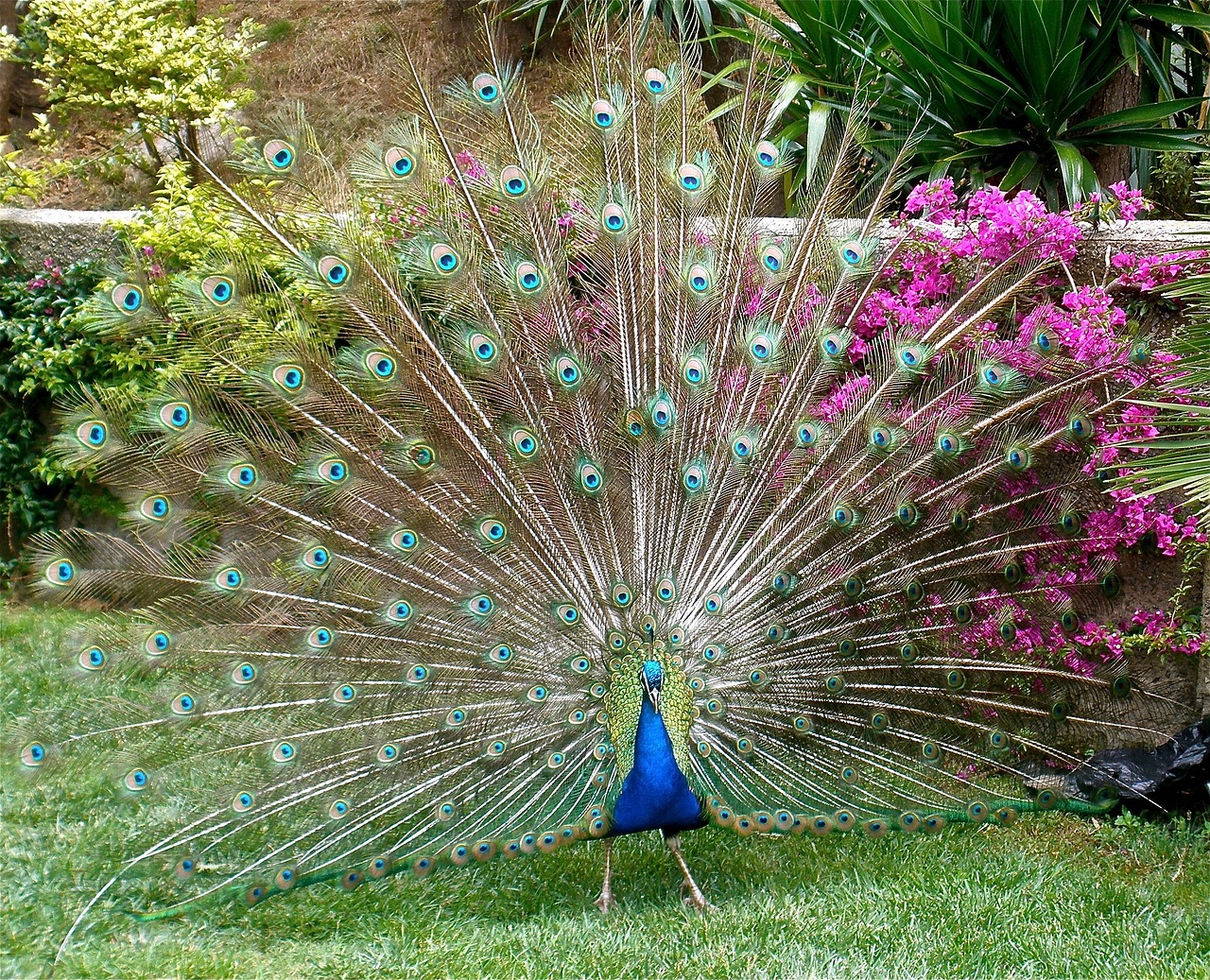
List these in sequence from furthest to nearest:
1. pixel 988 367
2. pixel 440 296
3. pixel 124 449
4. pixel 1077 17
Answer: pixel 1077 17 → pixel 988 367 → pixel 440 296 → pixel 124 449

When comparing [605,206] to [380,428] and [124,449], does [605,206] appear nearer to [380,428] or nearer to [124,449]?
[380,428]

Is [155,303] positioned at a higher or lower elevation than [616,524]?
higher

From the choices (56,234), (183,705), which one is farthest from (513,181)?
(56,234)

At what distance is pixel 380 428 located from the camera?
4023 mm

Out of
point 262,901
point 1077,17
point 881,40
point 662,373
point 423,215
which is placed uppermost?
point 881,40

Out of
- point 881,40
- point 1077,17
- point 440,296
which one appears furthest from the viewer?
point 881,40

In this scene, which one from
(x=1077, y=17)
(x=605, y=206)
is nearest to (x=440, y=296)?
(x=605, y=206)

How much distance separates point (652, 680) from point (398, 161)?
1941 mm

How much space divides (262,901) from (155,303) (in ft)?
6.76

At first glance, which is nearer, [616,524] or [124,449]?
[124,449]

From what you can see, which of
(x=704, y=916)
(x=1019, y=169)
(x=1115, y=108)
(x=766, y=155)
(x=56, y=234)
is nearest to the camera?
(x=704, y=916)

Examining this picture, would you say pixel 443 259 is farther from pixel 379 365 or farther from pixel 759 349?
pixel 759 349

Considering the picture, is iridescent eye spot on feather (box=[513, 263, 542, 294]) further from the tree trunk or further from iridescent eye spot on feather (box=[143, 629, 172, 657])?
the tree trunk

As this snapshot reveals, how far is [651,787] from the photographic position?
152 inches
